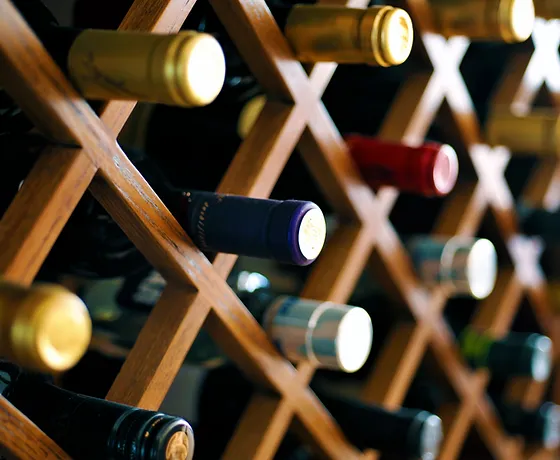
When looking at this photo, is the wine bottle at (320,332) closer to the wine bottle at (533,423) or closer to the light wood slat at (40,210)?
the light wood slat at (40,210)

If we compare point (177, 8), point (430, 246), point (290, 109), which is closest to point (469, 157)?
point (430, 246)

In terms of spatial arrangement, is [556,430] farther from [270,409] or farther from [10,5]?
[10,5]

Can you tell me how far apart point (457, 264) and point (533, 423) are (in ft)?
0.70

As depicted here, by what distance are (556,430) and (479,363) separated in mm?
136

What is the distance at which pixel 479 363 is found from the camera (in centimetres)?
66

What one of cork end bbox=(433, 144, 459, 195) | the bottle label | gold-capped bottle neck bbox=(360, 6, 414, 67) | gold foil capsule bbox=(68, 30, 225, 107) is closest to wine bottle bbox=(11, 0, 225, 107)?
gold foil capsule bbox=(68, 30, 225, 107)

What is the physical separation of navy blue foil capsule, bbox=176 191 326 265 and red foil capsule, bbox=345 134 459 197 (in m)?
0.13

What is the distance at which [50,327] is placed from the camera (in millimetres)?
253

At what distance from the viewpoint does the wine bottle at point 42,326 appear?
0.25m

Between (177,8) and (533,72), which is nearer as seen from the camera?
(177,8)

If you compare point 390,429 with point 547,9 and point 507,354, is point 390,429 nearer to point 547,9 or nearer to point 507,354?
point 507,354

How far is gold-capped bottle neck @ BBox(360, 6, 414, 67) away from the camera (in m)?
0.39

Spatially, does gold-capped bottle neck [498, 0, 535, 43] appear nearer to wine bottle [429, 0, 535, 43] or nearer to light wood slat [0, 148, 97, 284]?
wine bottle [429, 0, 535, 43]

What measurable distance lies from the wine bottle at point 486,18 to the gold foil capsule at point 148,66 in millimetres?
244
